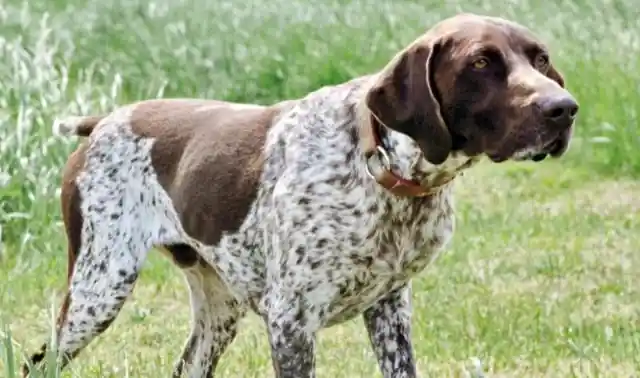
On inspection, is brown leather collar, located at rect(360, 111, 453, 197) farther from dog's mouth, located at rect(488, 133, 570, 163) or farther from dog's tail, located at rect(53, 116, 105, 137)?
dog's tail, located at rect(53, 116, 105, 137)

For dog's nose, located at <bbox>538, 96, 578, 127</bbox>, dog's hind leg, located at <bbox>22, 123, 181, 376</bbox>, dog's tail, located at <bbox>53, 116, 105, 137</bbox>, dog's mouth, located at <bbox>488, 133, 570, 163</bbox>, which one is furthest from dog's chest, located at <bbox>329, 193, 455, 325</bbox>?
dog's tail, located at <bbox>53, 116, 105, 137</bbox>

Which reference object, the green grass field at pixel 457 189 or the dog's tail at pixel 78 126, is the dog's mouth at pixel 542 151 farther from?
the dog's tail at pixel 78 126

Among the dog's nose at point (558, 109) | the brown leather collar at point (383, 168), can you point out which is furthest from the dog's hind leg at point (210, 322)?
the dog's nose at point (558, 109)

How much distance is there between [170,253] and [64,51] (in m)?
5.99

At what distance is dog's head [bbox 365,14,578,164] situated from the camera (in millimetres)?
4320

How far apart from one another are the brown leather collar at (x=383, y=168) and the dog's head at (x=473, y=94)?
0.17m

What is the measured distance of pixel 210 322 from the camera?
5707 mm

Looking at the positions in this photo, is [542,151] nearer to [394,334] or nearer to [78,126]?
[394,334]

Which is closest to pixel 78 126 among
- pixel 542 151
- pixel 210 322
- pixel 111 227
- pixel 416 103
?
pixel 111 227

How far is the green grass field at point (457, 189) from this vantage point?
6305mm

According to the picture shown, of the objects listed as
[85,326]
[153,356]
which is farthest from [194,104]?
[153,356]

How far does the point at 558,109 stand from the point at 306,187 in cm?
91

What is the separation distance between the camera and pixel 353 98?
15.8 ft

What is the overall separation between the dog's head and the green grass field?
681 mm
